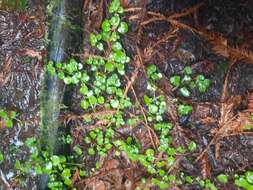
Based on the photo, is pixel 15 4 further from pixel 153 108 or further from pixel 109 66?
pixel 153 108

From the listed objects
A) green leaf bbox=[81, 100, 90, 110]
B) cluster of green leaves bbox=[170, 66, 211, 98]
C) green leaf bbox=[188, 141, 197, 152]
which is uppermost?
cluster of green leaves bbox=[170, 66, 211, 98]

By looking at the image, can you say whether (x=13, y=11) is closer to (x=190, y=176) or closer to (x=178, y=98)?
(x=178, y=98)

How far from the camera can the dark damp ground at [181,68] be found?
2.63 m

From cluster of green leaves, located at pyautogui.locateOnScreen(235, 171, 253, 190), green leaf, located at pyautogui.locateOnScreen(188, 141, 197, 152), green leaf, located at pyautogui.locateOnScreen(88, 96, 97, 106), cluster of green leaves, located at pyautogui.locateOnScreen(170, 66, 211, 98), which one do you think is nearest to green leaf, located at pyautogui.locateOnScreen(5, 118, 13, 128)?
green leaf, located at pyautogui.locateOnScreen(88, 96, 97, 106)

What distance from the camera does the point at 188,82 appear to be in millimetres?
2689

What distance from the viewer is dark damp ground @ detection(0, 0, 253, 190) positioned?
8.63ft

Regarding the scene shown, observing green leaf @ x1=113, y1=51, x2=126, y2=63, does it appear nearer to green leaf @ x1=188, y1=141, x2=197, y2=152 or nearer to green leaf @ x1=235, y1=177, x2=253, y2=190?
green leaf @ x1=188, y1=141, x2=197, y2=152

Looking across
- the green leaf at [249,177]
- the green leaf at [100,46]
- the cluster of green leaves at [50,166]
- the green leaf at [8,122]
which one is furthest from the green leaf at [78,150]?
the green leaf at [249,177]

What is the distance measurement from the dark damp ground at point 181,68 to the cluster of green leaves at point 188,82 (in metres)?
0.04

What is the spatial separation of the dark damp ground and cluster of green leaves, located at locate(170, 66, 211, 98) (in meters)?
0.04

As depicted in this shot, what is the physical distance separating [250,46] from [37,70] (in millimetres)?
Result: 1581

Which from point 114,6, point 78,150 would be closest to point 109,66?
point 114,6

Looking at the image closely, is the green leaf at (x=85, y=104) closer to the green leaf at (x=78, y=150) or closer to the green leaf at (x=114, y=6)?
the green leaf at (x=78, y=150)

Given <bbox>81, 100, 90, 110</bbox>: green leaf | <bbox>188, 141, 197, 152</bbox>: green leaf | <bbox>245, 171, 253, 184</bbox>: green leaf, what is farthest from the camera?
<bbox>81, 100, 90, 110</bbox>: green leaf
